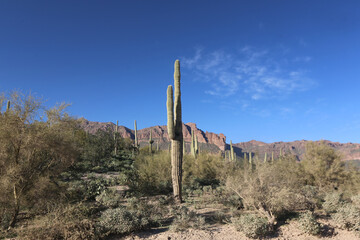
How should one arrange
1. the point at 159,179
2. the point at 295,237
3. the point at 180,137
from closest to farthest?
1. the point at 295,237
2. the point at 180,137
3. the point at 159,179

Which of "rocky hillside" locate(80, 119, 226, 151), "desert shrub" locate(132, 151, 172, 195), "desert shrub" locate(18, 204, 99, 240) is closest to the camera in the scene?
"desert shrub" locate(18, 204, 99, 240)

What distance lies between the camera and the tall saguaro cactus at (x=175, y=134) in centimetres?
1117

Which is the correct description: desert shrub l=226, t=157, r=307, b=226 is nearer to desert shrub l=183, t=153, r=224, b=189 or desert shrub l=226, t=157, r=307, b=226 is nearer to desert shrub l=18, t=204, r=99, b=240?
desert shrub l=18, t=204, r=99, b=240

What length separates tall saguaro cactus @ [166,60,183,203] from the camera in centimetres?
1117

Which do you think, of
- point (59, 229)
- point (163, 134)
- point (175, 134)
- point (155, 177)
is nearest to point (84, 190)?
point (155, 177)

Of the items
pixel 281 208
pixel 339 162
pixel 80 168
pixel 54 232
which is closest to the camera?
pixel 54 232

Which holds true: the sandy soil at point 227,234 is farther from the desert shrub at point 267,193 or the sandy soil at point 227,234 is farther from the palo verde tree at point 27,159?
the palo verde tree at point 27,159

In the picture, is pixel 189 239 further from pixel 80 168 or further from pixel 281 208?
pixel 80 168

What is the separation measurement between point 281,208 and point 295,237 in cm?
127

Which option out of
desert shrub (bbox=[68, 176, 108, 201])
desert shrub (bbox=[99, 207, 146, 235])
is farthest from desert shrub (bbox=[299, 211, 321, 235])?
desert shrub (bbox=[68, 176, 108, 201])

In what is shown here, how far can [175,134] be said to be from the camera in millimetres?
11352

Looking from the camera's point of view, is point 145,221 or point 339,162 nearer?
point 145,221

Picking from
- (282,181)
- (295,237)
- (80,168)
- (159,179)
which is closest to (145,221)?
(295,237)

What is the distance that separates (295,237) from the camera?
715 centimetres
